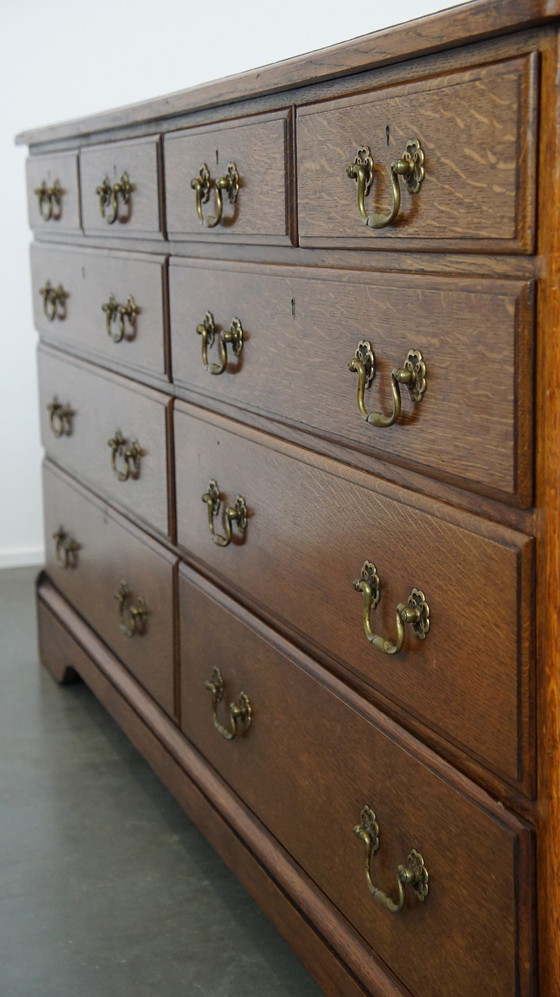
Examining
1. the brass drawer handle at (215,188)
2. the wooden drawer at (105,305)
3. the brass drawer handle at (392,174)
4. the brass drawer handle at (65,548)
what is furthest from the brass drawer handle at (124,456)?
the brass drawer handle at (392,174)

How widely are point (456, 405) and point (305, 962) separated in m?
0.82

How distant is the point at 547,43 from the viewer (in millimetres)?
894

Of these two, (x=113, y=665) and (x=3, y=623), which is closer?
(x=113, y=665)

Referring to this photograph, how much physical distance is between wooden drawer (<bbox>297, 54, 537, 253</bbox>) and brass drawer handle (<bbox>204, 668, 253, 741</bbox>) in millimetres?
673

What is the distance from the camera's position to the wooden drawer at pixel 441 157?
94cm

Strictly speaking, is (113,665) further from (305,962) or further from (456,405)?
(456,405)

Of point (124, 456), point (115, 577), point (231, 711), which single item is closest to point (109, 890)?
point (231, 711)

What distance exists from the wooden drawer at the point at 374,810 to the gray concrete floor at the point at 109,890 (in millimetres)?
241

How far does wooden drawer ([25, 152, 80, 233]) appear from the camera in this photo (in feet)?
7.54

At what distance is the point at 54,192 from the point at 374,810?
1.57m

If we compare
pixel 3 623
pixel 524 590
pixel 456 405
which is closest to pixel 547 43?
pixel 456 405

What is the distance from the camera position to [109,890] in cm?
191

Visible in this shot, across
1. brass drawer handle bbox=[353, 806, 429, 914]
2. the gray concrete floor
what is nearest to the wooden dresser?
brass drawer handle bbox=[353, 806, 429, 914]

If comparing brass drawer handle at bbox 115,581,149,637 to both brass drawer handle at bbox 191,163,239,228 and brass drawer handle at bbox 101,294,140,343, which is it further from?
brass drawer handle at bbox 191,163,239,228
